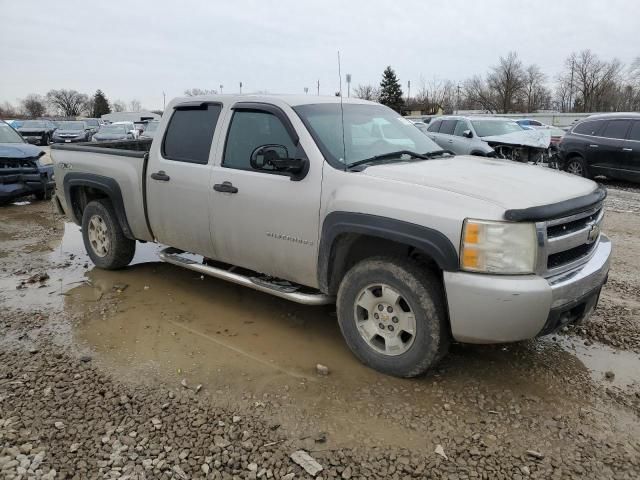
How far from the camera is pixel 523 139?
47.9 feet

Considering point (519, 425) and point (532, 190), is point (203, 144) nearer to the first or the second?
point (532, 190)

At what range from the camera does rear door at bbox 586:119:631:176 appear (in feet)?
41.1

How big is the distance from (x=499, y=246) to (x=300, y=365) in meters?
1.69

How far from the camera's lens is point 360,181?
3639 millimetres

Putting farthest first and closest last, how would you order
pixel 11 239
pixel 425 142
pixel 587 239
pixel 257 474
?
pixel 11 239 → pixel 425 142 → pixel 587 239 → pixel 257 474

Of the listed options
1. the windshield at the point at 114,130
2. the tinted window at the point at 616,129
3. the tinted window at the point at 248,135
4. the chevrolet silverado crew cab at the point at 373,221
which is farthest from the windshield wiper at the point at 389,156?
the windshield at the point at 114,130

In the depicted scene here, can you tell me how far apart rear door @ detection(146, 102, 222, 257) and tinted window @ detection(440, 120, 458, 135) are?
10897mm

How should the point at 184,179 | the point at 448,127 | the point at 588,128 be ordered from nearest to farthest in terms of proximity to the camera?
the point at 184,179 → the point at 588,128 → the point at 448,127

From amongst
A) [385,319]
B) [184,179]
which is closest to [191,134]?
[184,179]

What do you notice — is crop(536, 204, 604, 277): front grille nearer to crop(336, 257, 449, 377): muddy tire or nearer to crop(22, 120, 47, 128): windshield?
crop(336, 257, 449, 377): muddy tire

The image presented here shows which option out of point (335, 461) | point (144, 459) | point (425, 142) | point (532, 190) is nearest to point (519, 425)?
point (335, 461)

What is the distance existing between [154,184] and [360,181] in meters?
2.38

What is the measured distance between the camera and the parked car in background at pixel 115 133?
24.7 m

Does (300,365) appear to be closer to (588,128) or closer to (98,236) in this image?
(98,236)
